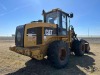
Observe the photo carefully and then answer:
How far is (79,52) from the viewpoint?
12.7m

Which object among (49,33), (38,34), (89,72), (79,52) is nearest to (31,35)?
(38,34)

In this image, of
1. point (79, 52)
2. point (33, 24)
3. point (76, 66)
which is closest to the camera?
point (33, 24)

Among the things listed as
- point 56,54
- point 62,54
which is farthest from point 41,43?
point 62,54

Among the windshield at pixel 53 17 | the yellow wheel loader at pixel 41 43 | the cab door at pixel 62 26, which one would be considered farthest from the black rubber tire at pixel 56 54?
the windshield at pixel 53 17

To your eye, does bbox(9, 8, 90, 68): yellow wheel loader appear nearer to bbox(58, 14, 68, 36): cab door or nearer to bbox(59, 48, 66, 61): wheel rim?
bbox(59, 48, 66, 61): wheel rim

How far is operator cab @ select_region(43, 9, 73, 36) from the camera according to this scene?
10.4 metres

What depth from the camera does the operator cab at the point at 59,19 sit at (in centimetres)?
1039

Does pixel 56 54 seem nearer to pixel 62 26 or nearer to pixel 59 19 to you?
pixel 62 26

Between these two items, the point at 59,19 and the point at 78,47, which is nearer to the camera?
the point at 59,19

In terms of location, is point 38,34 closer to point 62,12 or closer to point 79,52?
point 62,12

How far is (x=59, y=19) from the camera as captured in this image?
34.3 feet

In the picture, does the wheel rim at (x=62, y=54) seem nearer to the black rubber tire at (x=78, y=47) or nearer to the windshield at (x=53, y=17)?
the windshield at (x=53, y=17)

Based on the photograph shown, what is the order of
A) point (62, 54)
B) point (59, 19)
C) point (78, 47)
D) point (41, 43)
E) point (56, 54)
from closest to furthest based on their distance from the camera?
point (56, 54)
point (41, 43)
point (62, 54)
point (59, 19)
point (78, 47)

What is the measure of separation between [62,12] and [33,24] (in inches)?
103
